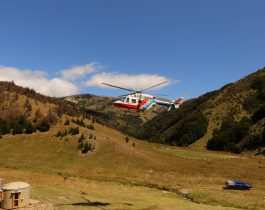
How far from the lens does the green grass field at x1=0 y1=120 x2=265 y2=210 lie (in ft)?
136

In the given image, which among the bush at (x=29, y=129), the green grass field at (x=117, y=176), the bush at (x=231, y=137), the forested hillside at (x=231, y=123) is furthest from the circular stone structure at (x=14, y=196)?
the bush at (x=231, y=137)

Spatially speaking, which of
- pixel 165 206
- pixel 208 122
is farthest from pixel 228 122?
pixel 165 206

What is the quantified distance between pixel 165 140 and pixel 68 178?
9639cm

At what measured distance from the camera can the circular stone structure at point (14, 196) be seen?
35.2 metres

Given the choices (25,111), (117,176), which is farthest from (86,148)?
(25,111)

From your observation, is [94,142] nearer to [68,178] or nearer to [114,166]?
[114,166]

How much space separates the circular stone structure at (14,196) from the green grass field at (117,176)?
3.47 meters

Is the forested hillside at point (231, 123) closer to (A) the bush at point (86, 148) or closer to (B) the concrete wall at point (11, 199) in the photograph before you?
(A) the bush at point (86, 148)

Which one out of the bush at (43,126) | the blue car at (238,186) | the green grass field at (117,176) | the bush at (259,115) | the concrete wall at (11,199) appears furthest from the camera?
the bush at (259,115)

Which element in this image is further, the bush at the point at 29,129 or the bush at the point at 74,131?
the bush at the point at 29,129

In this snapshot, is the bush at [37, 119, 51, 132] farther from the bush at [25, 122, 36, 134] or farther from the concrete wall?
the concrete wall

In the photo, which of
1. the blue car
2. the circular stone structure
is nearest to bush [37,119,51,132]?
the circular stone structure

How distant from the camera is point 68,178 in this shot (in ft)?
176

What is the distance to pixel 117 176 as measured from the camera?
189 ft
